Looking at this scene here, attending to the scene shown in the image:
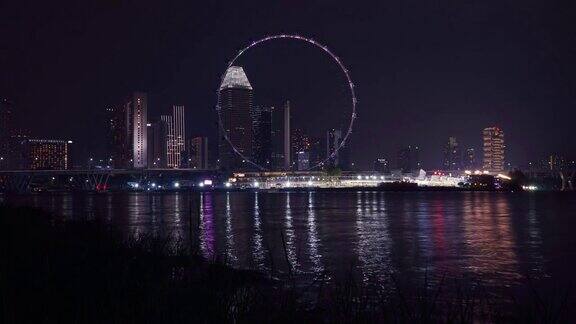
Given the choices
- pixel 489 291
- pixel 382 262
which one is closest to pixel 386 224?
pixel 382 262

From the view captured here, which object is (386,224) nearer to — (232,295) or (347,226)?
(347,226)

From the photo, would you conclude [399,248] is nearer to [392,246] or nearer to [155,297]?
[392,246]

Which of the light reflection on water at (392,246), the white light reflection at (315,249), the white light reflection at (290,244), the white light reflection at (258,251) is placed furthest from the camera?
the white light reflection at (290,244)

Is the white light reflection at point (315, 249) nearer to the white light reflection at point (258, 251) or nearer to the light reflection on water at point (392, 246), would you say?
the light reflection on water at point (392, 246)

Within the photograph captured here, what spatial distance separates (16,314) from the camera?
25.2 ft

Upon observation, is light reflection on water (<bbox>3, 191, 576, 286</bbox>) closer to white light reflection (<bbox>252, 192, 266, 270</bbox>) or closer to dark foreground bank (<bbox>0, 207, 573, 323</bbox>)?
white light reflection (<bbox>252, 192, 266, 270</bbox>)

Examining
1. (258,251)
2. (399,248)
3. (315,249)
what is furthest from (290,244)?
(399,248)

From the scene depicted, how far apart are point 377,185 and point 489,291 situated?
18286 centimetres

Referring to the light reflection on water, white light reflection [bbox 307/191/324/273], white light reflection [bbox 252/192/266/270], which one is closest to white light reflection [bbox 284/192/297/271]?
the light reflection on water

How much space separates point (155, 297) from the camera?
8.74 meters

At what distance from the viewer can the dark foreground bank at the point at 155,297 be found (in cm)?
795

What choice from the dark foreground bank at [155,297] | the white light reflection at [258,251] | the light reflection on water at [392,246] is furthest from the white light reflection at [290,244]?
the dark foreground bank at [155,297]

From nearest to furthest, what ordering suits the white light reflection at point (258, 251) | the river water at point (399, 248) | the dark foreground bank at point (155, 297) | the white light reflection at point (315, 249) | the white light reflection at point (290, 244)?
1. the dark foreground bank at point (155, 297)
2. the river water at point (399, 248)
3. the white light reflection at point (315, 249)
4. the white light reflection at point (258, 251)
5. the white light reflection at point (290, 244)

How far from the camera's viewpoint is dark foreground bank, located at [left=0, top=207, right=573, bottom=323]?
7.95m
